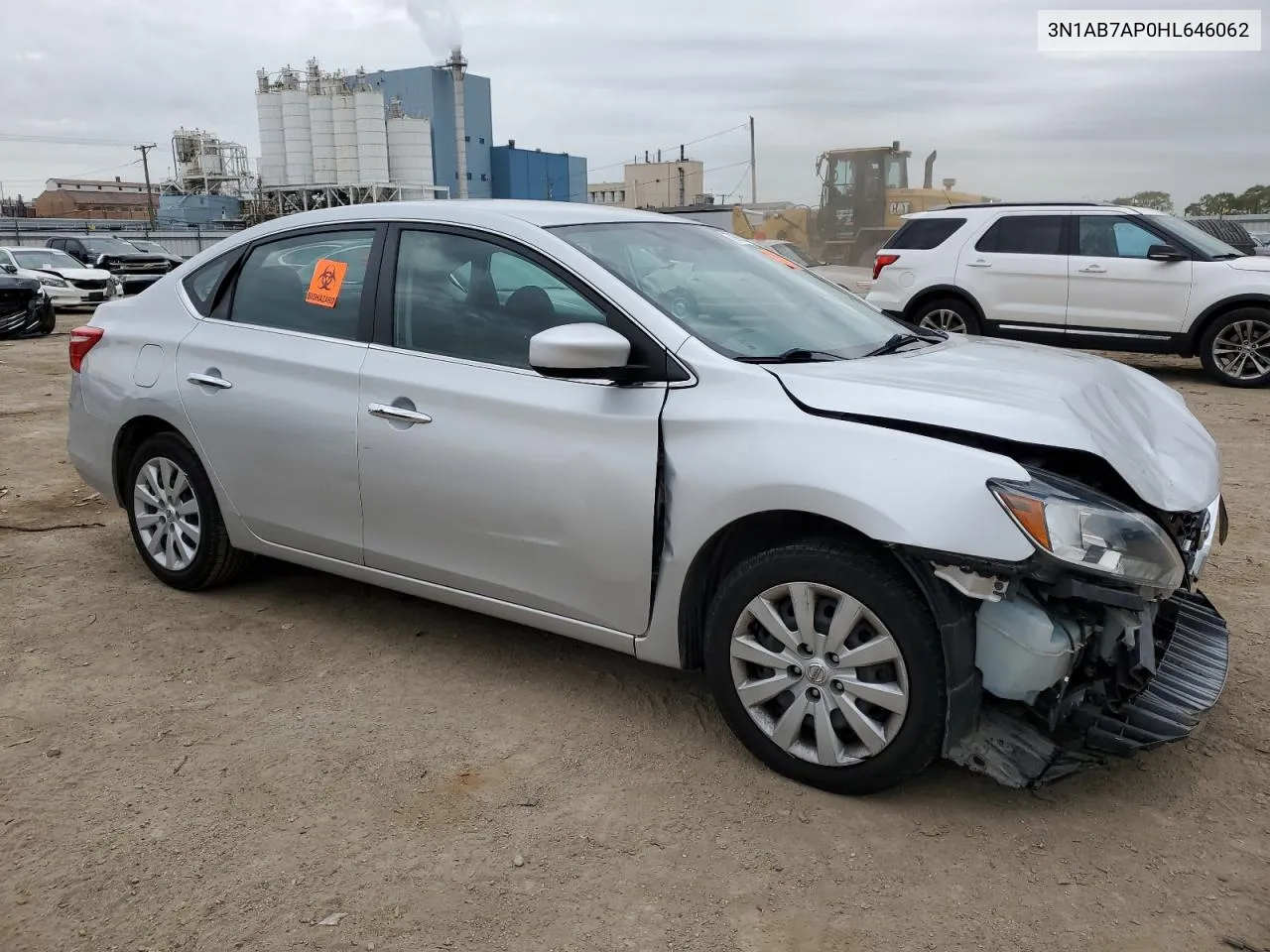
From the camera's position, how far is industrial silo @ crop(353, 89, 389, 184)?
211 ft

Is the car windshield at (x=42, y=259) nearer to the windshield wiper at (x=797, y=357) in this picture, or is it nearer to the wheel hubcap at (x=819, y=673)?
the windshield wiper at (x=797, y=357)

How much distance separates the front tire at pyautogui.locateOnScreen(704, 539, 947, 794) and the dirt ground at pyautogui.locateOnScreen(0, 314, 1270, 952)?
151 mm

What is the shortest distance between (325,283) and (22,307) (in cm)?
1434

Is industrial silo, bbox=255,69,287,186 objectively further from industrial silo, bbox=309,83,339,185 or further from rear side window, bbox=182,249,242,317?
rear side window, bbox=182,249,242,317

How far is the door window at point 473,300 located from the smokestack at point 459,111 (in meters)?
68.1

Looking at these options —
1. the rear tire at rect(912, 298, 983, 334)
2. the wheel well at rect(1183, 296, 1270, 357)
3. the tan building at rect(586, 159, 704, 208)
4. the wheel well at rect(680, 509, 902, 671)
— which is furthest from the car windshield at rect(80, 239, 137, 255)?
the tan building at rect(586, 159, 704, 208)

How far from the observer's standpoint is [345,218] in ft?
13.1

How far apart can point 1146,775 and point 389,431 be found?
2.61 meters

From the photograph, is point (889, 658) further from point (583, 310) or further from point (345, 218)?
point (345, 218)

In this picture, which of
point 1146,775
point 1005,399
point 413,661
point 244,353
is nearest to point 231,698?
point 413,661

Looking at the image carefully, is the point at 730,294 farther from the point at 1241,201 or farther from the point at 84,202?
the point at 84,202

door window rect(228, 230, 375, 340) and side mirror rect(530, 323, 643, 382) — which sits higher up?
door window rect(228, 230, 375, 340)

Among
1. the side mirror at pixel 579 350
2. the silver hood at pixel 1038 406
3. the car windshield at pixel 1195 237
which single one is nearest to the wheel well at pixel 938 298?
the car windshield at pixel 1195 237

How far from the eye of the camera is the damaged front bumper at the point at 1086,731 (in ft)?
8.91
